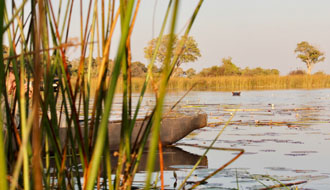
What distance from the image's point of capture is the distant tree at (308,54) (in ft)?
222

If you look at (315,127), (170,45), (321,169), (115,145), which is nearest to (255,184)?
(321,169)

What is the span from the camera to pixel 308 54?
68.3m

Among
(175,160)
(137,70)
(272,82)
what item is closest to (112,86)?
(137,70)

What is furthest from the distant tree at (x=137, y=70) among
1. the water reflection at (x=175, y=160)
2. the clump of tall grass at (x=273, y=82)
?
the clump of tall grass at (x=273, y=82)

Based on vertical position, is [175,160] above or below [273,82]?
below

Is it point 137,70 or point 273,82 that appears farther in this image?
point 273,82

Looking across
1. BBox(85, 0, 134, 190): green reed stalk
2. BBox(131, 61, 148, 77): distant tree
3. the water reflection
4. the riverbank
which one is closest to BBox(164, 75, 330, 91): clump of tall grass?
the riverbank

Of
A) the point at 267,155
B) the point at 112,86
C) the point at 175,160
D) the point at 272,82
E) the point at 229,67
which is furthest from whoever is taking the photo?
the point at 229,67

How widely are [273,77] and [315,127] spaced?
2645 centimetres

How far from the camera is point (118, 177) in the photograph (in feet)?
3.68

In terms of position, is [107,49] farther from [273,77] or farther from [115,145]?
[273,77]

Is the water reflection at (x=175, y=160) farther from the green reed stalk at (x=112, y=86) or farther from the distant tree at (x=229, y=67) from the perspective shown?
the distant tree at (x=229, y=67)

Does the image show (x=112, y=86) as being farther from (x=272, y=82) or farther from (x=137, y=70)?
(x=272, y=82)

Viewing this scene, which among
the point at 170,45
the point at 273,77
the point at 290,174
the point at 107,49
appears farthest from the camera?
the point at 273,77
